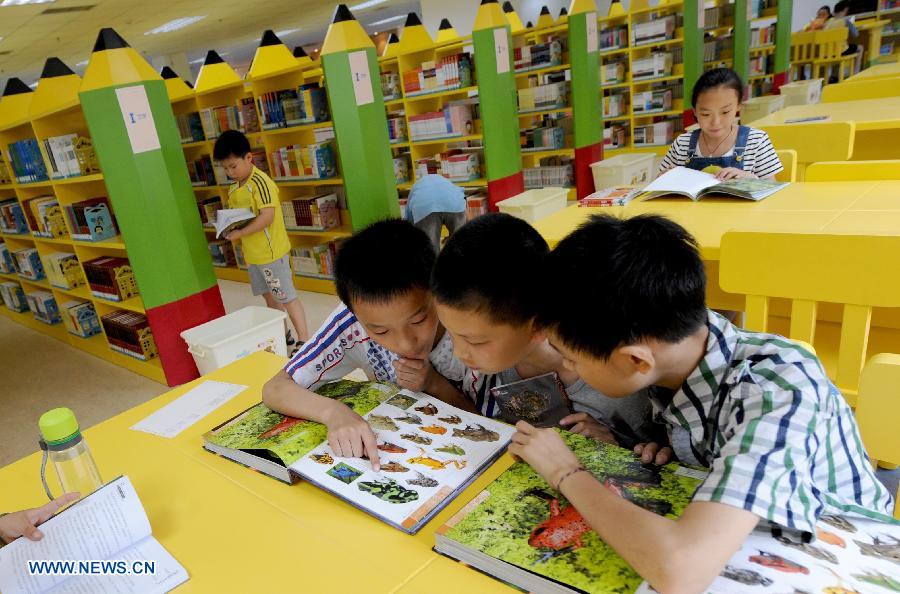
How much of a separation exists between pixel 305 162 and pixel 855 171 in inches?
150

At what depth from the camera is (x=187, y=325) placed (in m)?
3.40

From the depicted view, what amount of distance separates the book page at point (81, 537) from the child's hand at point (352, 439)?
325mm

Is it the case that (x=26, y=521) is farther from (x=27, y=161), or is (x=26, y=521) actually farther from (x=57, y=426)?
(x=27, y=161)

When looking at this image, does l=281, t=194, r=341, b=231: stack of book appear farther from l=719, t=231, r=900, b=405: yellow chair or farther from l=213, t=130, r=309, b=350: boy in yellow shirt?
l=719, t=231, r=900, b=405: yellow chair

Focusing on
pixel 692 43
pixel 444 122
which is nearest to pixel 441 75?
pixel 444 122

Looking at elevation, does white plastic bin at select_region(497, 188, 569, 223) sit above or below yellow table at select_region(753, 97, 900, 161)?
below

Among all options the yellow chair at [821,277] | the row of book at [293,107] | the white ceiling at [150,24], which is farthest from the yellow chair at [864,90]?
the white ceiling at [150,24]

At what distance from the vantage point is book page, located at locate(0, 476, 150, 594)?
2.85ft

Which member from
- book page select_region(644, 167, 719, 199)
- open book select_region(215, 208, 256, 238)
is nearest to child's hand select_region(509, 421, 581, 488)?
book page select_region(644, 167, 719, 199)

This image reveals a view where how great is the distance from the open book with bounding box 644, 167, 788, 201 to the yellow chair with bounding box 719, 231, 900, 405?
0.83 metres

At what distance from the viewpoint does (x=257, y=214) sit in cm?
360

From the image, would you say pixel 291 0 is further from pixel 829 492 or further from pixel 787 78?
pixel 829 492

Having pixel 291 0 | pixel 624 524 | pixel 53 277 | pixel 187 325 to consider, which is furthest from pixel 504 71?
pixel 291 0

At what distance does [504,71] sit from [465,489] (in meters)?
4.26
